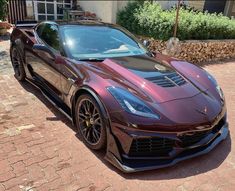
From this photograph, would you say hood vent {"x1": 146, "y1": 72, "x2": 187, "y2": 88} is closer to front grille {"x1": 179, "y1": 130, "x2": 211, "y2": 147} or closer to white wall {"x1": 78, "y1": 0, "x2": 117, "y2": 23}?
front grille {"x1": 179, "y1": 130, "x2": 211, "y2": 147}

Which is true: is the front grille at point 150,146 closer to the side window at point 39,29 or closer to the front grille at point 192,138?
the front grille at point 192,138

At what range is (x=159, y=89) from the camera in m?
3.28

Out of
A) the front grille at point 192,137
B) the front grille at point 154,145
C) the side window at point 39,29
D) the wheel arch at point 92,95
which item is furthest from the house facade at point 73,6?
the front grille at point 154,145

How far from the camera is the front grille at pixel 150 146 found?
9.59 feet

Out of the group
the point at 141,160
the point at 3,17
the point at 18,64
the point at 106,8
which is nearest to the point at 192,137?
the point at 141,160

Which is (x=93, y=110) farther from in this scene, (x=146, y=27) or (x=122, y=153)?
(x=146, y=27)

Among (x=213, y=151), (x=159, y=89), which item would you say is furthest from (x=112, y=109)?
(x=213, y=151)

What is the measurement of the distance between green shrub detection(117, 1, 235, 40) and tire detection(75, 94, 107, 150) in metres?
5.44

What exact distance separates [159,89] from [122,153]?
843mm

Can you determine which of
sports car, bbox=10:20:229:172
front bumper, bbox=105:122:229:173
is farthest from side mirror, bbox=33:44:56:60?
front bumper, bbox=105:122:229:173

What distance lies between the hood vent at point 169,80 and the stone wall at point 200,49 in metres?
4.66

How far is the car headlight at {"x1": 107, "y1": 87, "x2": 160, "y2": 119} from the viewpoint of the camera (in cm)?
296

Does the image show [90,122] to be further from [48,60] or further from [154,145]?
[48,60]

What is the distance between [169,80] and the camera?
11.7ft
